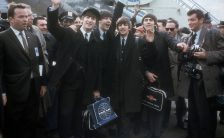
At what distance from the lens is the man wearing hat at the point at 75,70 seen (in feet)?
16.4

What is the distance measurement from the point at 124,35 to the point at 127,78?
25.9 inches

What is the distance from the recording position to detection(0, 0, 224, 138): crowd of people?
15.3 feet

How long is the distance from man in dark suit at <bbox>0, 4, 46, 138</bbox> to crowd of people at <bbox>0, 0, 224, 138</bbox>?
1cm

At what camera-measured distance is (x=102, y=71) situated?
5.41 metres

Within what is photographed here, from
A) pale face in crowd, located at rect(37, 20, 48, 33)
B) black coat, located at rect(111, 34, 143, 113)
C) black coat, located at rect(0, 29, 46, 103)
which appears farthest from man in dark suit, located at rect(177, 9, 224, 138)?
pale face in crowd, located at rect(37, 20, 48, 33)

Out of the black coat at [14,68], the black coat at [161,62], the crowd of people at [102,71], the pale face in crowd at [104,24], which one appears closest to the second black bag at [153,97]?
the crowd of people at [102,71]

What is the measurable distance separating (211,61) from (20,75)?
102 inches

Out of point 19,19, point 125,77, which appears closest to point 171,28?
point 125,77

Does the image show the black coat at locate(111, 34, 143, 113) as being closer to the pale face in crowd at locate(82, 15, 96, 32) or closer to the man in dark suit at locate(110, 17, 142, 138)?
the man in dark suit at locate(110, 17, 142, 138)

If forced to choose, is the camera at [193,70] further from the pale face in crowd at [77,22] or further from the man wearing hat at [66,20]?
the man wearing hat at [66,20]

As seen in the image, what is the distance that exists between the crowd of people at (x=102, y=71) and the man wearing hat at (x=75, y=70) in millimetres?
14

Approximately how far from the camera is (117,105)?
5430 mm

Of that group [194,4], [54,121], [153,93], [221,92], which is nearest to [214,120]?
[221,92]

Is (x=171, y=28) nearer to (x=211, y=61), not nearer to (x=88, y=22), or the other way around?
(x=211, y=61)
